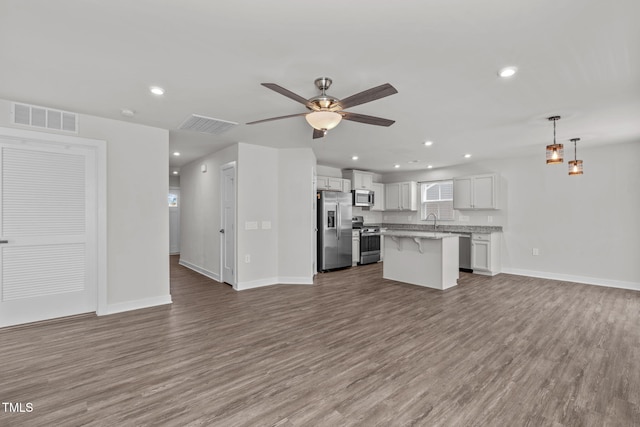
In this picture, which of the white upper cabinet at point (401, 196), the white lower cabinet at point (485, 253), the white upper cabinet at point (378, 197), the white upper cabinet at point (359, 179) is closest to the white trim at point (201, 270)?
the white upper cabinet at point (359, 179)

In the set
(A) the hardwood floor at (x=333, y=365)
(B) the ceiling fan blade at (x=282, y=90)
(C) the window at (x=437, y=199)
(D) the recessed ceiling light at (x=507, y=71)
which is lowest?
(A) the hardwood floor at (x=333, y=365)

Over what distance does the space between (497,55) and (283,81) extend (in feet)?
5.78

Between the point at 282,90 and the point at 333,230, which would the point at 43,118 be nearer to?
the point at 282,90

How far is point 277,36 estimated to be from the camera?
80.4 inches

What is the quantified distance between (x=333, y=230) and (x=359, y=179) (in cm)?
189

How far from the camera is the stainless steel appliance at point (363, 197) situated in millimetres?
7684

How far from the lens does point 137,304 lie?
13.2 feet

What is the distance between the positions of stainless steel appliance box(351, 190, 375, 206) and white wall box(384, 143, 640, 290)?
271cm

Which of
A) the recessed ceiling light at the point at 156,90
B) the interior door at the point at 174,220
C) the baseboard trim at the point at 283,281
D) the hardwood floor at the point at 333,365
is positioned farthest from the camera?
the interior door at the point at 174,220

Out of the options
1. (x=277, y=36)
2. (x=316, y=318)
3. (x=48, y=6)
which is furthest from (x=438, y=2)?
(x=316, y=318)

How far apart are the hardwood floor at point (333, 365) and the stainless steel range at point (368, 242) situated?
3102 mm

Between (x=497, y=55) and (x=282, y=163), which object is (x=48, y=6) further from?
(x=282, y=163)

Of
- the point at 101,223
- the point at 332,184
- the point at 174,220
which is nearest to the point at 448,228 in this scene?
the point at 332,184

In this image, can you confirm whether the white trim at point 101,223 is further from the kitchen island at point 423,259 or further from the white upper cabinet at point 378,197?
the white upper cabinet at point 378,197
